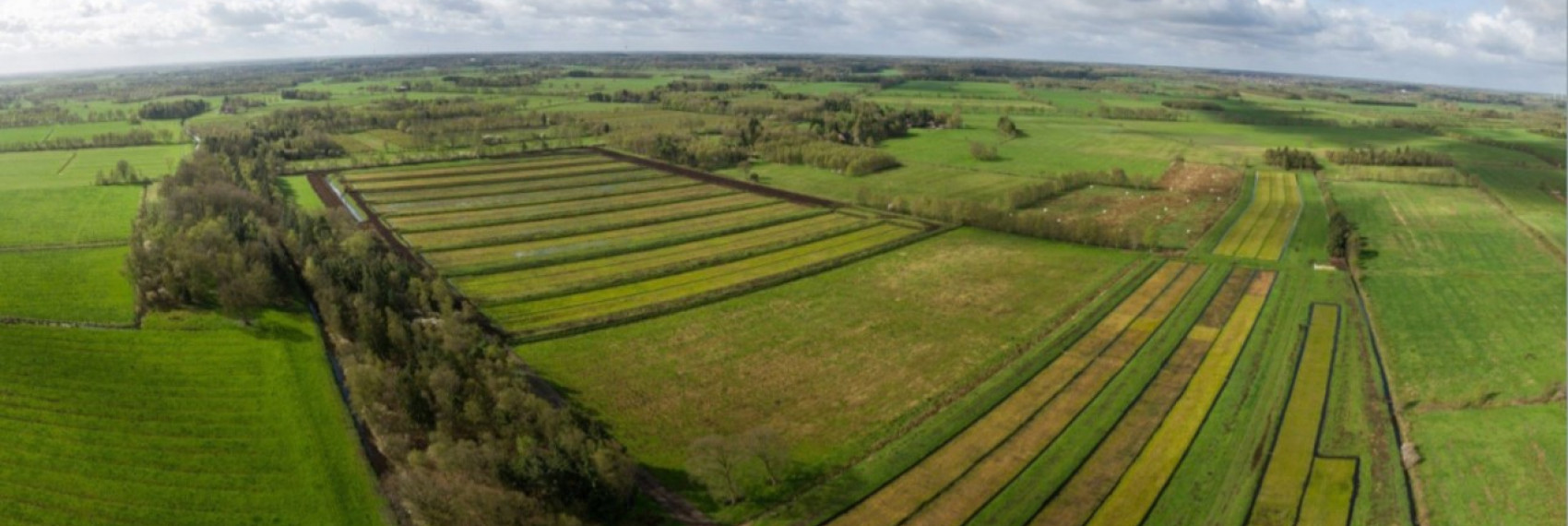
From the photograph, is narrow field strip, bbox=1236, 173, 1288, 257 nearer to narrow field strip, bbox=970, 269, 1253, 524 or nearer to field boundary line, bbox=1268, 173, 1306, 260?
field boundary line, bbox=1268, 173, 1306, 260

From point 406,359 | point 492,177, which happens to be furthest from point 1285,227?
point 492,177

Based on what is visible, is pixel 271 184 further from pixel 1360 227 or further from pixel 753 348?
pixel 1360 227

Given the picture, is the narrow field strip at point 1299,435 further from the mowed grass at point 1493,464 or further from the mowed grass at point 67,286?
the mowed grass at point 67,286

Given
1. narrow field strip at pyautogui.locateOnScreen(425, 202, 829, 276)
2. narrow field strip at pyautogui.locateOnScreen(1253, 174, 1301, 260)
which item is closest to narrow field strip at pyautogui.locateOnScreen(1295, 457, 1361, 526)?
narrow field strip at pyautogui.locateOnScreen(1253, 174, 1301, 260)

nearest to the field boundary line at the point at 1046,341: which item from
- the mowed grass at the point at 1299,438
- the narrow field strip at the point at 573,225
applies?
the mowed grass at the point at 1299,438

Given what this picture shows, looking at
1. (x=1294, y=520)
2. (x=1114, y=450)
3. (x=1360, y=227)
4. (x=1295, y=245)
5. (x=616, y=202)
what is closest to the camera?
(x=1294, y=520)

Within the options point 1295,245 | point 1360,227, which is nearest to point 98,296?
point 1295,245
